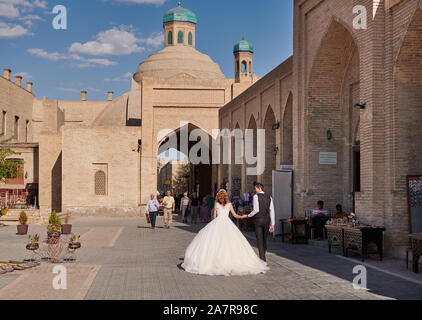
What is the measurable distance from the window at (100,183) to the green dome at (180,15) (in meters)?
21.2

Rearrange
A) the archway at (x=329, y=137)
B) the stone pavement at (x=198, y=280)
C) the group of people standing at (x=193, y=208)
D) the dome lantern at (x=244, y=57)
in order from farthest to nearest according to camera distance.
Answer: the dome lantern at (x=244, y=57)
the group of people standing at (x=193, y=208)
the archway at (x=329, y=137)
the stone pavement at (x=198, y=280)

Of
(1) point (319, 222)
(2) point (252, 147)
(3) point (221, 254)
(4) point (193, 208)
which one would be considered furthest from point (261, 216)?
(2) point (252, 147)

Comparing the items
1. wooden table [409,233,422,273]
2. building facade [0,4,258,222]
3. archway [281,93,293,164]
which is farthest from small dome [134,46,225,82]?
wooden table [409,233,422,273]

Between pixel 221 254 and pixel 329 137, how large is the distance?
24.3 ft

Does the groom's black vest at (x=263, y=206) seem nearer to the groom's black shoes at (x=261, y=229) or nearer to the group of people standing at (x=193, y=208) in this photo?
the groom's black shoes at (x=261, y=229)

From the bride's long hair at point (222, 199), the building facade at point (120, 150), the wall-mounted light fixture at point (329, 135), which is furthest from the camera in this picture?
the building facade at point (120, 150)

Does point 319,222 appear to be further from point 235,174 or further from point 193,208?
point 235,174

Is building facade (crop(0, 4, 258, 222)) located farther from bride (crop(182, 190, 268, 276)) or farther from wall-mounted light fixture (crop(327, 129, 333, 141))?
bride (crop(182, 190, 268, 276))

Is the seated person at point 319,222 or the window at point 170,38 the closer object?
the seated person at point 319,222

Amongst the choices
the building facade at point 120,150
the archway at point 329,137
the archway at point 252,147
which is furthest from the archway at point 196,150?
the archway at point 329,137

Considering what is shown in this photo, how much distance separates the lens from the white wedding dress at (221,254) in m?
8.77

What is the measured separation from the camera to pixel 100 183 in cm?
3053
